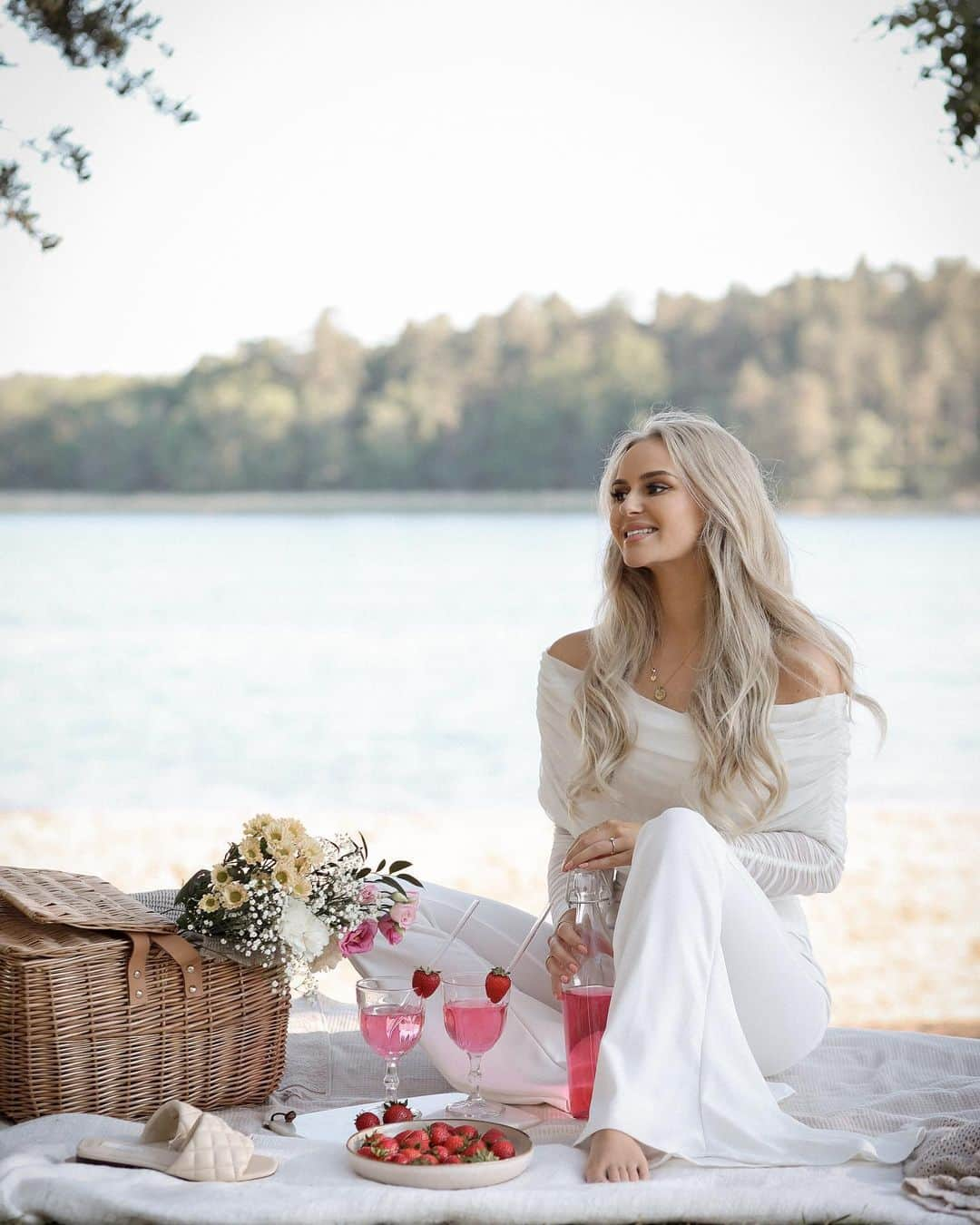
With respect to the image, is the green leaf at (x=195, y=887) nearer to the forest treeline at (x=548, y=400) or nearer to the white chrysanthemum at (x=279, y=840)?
the white chrysanthemum at (x=279, y=840)

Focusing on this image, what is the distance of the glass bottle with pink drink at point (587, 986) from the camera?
2615mm

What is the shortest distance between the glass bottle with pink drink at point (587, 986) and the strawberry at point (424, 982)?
255 millimetres

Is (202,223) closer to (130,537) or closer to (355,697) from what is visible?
(130,537)

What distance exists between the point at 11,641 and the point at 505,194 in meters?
9.44

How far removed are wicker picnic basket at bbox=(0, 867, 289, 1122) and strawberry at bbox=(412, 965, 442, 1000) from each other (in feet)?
1.43

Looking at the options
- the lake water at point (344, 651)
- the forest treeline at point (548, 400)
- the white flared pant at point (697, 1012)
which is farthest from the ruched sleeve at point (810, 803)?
the forest treeline at point (548, 400)

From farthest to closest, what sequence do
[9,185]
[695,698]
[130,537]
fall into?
[130,537]
[9,185]
[695,698]

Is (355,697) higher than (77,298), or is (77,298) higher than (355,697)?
(77,298)

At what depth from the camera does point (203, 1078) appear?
278cm

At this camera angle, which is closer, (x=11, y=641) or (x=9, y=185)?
(x=9, y=185)

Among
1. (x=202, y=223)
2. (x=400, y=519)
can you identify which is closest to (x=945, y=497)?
(x=400, y=519)

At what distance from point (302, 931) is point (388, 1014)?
0.28 metres

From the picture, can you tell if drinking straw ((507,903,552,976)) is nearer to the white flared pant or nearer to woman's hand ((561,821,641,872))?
woman's hand ((561,821,641,872))

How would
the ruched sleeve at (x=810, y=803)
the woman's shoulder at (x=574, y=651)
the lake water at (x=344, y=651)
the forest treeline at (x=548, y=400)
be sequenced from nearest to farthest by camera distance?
the ruched sleeve at (x=810, y=803)
the woman's shoulder at (x=574, y=651)
the lake water at (x=344, y=651)
the forest treeline at (x=548, y=400)
